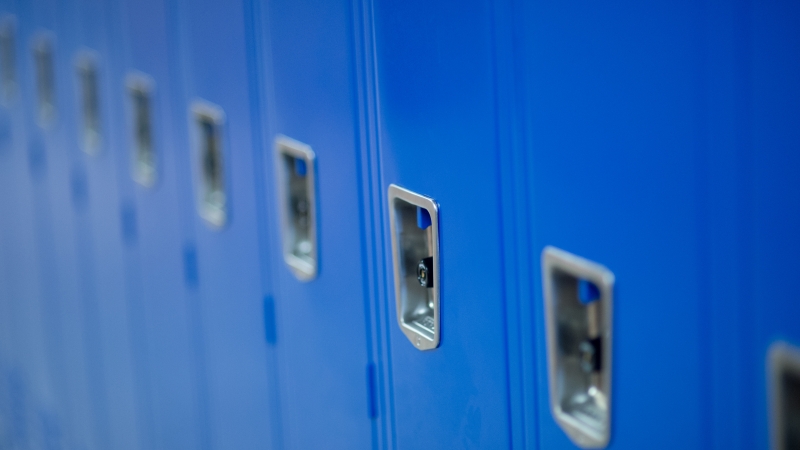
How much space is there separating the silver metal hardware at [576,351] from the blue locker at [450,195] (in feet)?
0.38

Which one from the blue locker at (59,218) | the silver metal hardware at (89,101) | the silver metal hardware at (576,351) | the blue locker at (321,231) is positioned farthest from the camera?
the blue locker at (59,218)

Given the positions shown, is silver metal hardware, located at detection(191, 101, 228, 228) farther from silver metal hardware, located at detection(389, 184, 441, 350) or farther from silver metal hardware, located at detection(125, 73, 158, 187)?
silver metal hardware, located at detection(389, 184, 441, 350)

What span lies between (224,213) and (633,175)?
1389 mm

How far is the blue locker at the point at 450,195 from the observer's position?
3.67ft

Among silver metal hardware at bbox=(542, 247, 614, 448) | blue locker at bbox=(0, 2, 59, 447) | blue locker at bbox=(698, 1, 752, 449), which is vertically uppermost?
blue locker at bbox=(698, 1, 752, 449)

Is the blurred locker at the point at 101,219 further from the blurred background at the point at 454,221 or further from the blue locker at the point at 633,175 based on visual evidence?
the blue locker at the point at 633,175

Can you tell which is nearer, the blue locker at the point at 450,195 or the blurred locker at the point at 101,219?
the blue locker at the point at 450,195

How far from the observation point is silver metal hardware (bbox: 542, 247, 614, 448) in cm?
96

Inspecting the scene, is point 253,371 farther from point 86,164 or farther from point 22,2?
point 22,2

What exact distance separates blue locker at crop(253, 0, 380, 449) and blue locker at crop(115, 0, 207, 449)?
0.60 meters

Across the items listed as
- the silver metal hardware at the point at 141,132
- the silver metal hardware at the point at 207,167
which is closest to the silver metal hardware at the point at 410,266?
the silver metal hardware at the point at 207,167

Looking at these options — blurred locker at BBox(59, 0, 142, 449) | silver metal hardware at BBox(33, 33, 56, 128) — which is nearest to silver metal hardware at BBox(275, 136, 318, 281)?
blurred locker at BBox(59, 0, 142, 449)

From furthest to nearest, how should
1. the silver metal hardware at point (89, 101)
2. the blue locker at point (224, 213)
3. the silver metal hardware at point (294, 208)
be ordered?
the silver metal hardware at point (89, 101) < the blue locker at point (224, 213) < the silver metal hardware at point (294, 208)

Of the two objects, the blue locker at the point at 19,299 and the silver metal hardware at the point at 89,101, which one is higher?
the silver metal hardware at the point at 89,101
